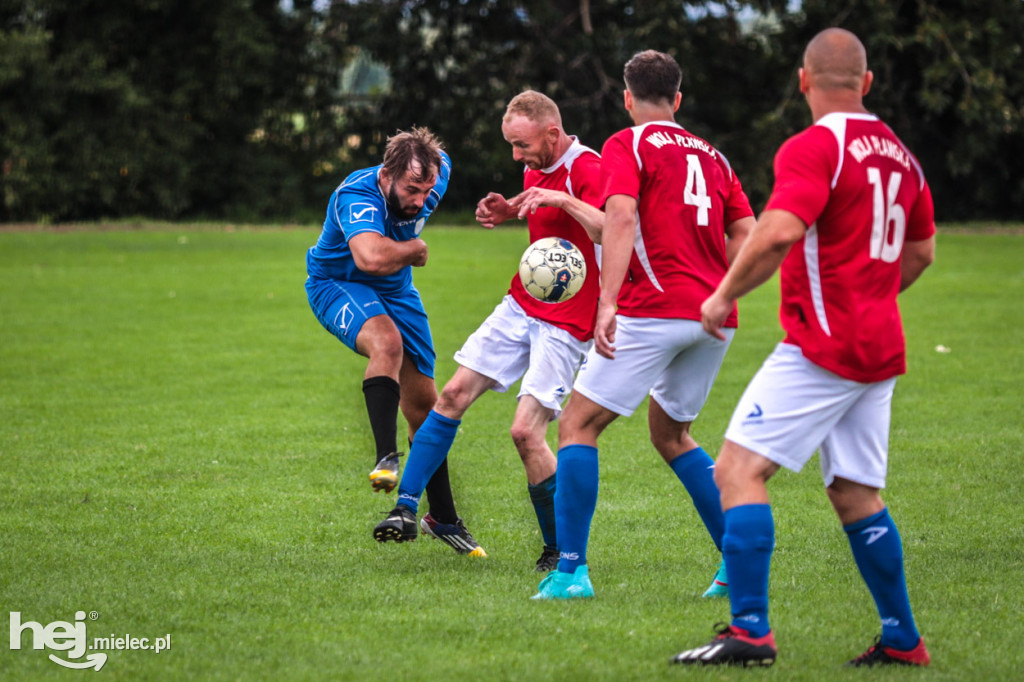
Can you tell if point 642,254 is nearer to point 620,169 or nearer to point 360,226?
point 620,169

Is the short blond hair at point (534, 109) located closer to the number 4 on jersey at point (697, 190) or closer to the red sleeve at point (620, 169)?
the red sleeve at point (620, 169)

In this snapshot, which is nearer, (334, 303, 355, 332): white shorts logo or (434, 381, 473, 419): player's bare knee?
(434, 381, 473, 419): player's bare knee

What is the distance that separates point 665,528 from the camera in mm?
6219

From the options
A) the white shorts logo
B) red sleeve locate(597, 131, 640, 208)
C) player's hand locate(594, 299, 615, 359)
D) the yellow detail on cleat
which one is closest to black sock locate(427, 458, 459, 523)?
the yellow detail on cleat

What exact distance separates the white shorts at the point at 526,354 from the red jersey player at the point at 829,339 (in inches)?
57.5

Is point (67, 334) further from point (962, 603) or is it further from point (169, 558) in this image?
point (962, 603)

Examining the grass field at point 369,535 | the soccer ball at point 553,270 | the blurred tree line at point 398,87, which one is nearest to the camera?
the grass field at point 369,535

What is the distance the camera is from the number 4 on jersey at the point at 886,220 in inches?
150

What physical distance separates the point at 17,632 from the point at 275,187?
27.6 meters

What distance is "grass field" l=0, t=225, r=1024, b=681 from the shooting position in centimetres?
425

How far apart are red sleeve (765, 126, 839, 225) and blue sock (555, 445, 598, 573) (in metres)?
1.51

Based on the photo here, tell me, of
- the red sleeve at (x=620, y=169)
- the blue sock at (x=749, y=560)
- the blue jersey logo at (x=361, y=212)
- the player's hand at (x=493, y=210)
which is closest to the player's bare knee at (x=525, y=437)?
the player's hand at (x=493, y=210)

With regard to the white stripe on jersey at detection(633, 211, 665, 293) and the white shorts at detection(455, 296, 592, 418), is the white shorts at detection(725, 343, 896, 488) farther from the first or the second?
the white shorts at detection(455, 296, 592, 418)

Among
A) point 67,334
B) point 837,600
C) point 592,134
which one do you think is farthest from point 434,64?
point 837,600
